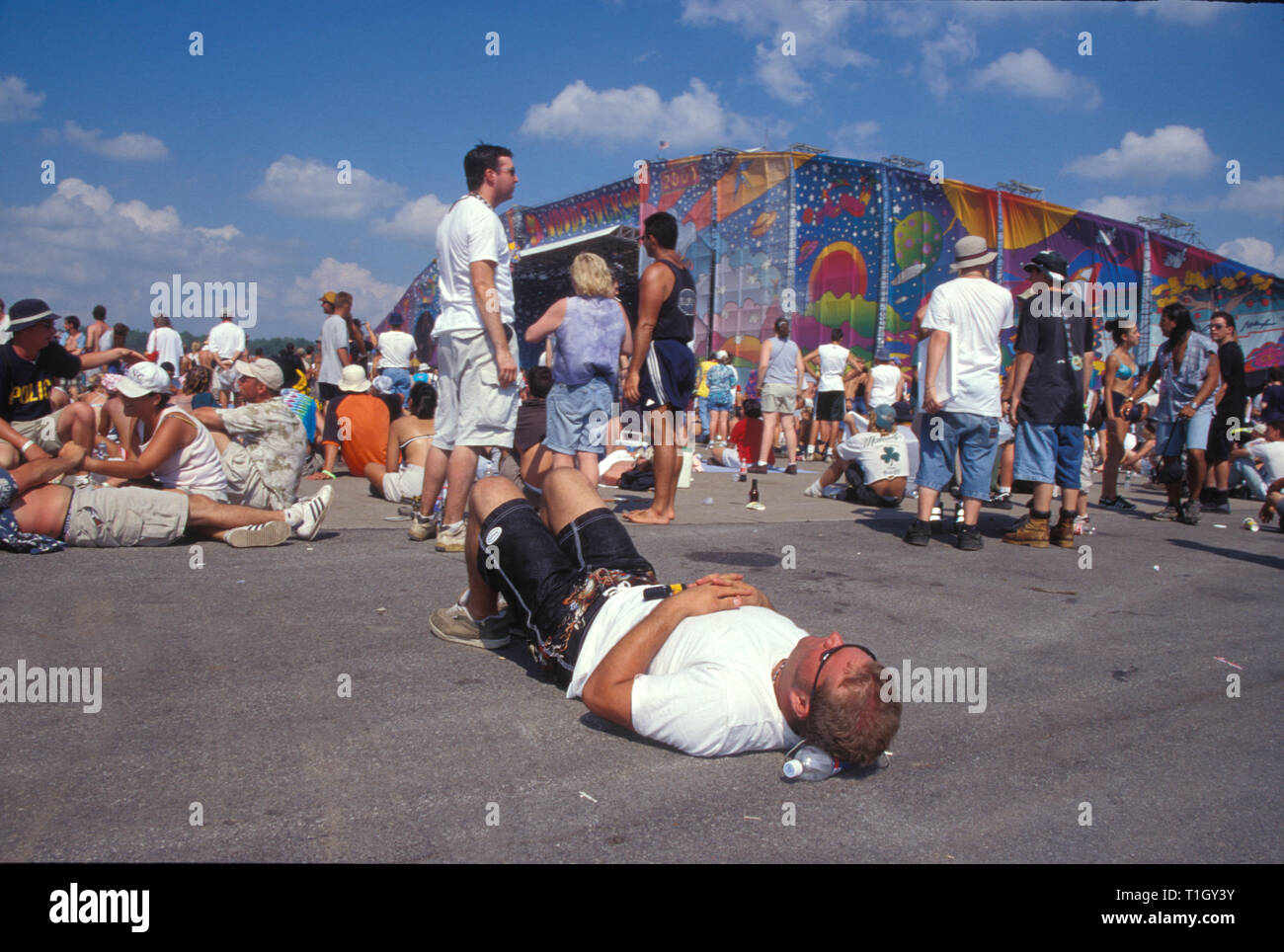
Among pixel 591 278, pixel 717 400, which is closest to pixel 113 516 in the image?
pixel 591 278

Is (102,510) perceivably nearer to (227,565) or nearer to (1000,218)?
(227,565)

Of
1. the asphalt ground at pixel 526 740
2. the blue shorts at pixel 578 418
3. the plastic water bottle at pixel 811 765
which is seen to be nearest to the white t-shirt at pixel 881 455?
the asphalt ground at pixel 526 740

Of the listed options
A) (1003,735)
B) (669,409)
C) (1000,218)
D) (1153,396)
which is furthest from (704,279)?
(1003,735)

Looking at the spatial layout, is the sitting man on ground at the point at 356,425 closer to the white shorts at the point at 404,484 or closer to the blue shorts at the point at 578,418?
the white shorts at the point at 404,484

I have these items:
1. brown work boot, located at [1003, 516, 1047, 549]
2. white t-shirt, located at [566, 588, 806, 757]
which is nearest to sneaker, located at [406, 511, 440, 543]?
white t-shirt, located at [566, 588, 806, 757]

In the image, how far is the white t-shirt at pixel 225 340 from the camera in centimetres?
1290

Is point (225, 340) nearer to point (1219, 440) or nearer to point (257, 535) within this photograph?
point (257, 535)

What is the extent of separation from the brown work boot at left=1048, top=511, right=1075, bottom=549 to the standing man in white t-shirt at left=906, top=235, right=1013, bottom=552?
76 cm

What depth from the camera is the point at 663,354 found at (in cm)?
651

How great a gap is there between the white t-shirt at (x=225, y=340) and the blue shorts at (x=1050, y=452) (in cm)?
1106

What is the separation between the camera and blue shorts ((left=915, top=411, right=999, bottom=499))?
6344 mm

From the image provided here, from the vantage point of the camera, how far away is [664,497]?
6527mm

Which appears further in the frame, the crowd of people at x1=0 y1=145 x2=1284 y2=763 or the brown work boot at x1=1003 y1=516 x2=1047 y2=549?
the brown work boot at x1=1003 y1=516 x2=1047 y2=549

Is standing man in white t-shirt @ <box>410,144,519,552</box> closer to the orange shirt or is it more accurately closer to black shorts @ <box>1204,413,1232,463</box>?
the orange shirt
